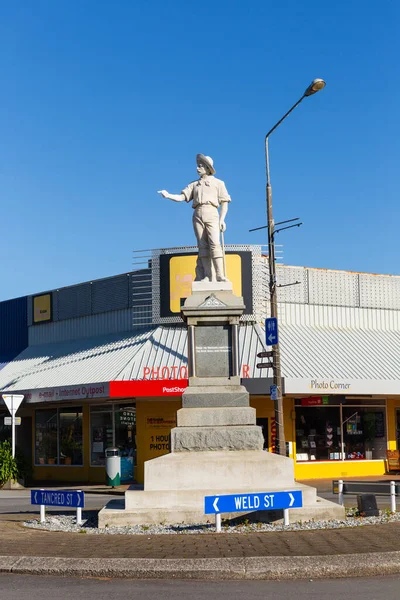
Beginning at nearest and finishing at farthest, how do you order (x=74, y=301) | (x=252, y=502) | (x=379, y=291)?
(x=252, y=502) < (x=379, y=291) < (x=74, y=301)

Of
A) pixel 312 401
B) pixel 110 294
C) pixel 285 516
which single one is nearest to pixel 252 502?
pixel 285 516

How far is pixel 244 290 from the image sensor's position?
29.2m

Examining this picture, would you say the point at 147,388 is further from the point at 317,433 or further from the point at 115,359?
the point at 317,433

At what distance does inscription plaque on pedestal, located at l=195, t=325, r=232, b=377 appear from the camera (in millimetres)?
15766

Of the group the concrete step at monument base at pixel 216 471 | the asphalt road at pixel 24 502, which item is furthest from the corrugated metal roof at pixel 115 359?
the concrete step at monument base at pixel 216 471

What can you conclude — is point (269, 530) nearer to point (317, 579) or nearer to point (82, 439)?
point (317, 579)

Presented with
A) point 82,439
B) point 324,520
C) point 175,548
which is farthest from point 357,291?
point 175,548

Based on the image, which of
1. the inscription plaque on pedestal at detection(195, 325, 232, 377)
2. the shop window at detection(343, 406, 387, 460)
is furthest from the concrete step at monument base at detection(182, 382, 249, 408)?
the shop window at detection(343, 406, 387, 460)

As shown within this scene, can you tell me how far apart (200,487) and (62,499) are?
2328mm

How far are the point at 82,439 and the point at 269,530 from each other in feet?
60.7

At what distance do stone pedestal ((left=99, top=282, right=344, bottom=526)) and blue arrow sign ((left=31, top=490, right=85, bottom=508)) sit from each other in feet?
1.56

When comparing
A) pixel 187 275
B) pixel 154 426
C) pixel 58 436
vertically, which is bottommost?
pixel 58 436

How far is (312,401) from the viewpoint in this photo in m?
28.9

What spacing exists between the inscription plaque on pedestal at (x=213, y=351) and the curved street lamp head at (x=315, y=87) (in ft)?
24.7
